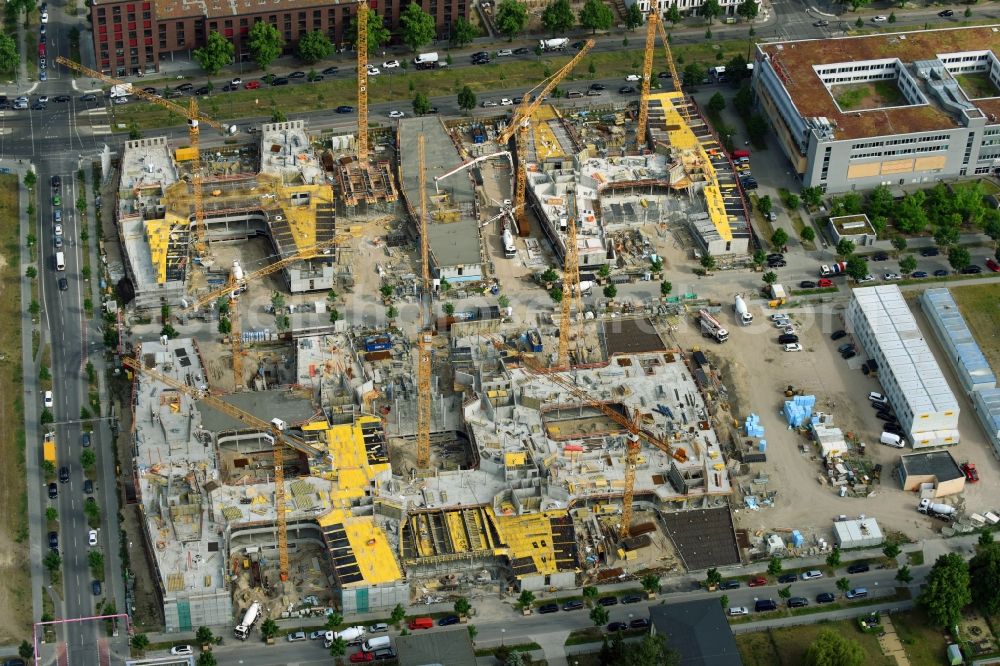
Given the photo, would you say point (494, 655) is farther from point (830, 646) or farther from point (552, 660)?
point (830, 646)

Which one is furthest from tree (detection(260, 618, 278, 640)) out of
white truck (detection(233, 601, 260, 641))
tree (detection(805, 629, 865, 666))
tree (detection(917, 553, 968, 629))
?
tree (detection(917, 553, 968, 629))

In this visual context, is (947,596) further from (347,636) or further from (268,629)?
(268,629)

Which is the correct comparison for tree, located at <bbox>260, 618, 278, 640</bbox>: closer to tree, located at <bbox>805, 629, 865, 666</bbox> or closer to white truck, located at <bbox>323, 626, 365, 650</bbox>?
white truck, located at <bbox>323, 626, 365, 650</bbox>

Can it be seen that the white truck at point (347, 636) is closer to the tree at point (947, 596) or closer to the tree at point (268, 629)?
the tree at point (268, 629)

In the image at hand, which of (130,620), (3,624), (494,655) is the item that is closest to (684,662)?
(494,655)

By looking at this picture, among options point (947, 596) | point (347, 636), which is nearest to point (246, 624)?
point (347, 636)

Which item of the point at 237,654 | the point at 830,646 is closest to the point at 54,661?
the point at 237,654
